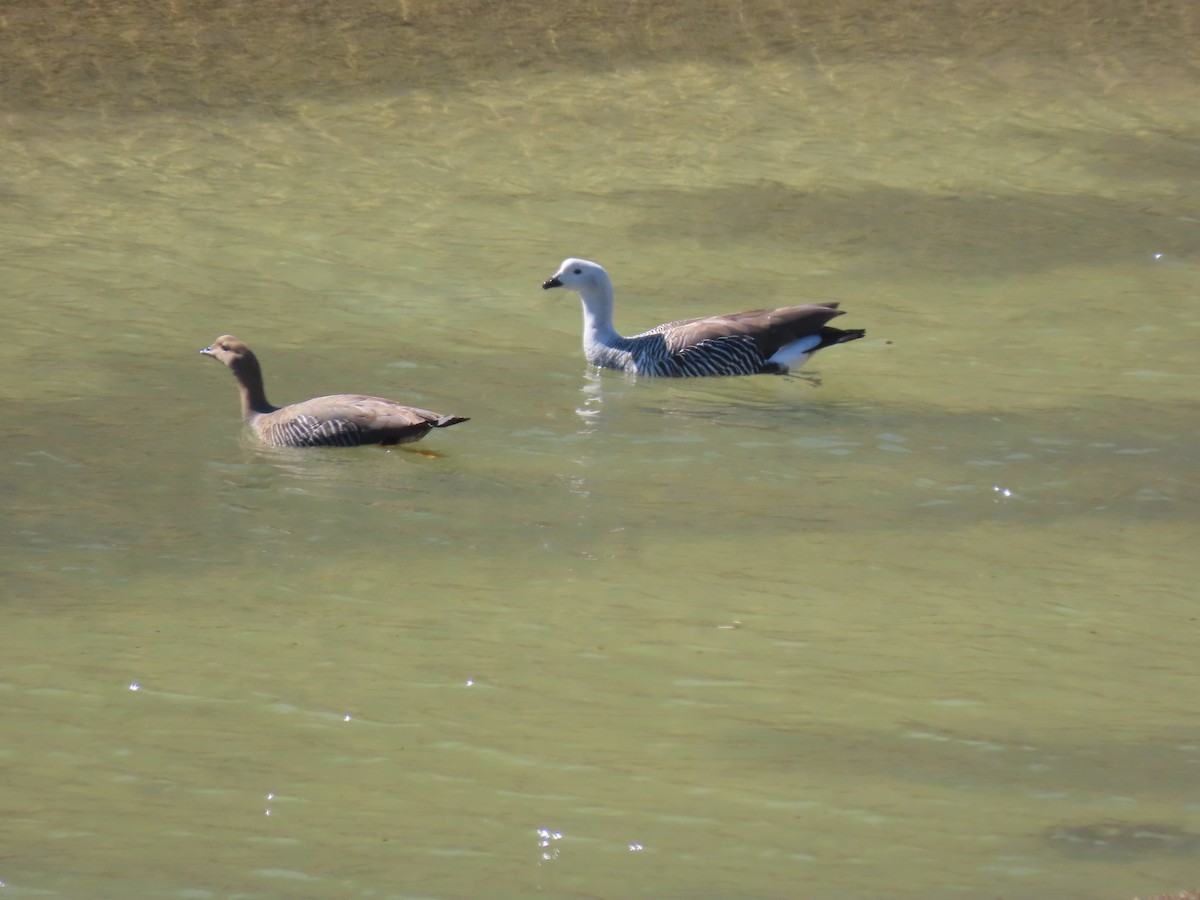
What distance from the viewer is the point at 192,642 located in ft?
24.7

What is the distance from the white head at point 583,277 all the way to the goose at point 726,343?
3 centimetres

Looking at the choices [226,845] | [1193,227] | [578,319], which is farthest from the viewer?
[1193,227]

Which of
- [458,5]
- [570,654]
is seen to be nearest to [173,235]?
[458,5]

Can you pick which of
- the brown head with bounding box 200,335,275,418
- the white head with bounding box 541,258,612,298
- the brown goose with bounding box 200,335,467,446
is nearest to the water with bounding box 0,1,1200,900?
the brown goose with bounding box 200,335,467,446

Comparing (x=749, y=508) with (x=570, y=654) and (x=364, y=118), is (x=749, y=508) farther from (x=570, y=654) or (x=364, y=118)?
(x=364, y=118)

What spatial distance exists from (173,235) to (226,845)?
918cm

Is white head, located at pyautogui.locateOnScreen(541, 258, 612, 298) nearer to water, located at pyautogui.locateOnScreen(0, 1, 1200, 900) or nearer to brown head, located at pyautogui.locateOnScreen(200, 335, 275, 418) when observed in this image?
water, located at pyautogui.locateOnScreen(0, 1, 1200, 900)

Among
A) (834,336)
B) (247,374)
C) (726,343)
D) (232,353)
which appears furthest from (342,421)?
(834,336)

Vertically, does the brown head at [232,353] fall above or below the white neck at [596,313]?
below

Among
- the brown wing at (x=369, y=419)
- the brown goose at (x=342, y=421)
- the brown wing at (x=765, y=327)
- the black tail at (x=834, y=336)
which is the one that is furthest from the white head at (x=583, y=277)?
the brown wing at (x=369, y=419)

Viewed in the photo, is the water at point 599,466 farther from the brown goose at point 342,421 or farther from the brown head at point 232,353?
the brown head at point 232,353

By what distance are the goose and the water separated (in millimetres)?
206

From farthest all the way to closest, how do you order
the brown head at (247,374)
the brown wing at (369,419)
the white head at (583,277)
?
the white head at (583,277) < the brown head at (247,374) < the brown wing at (369,419)

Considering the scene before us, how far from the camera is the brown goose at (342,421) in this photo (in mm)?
10180
